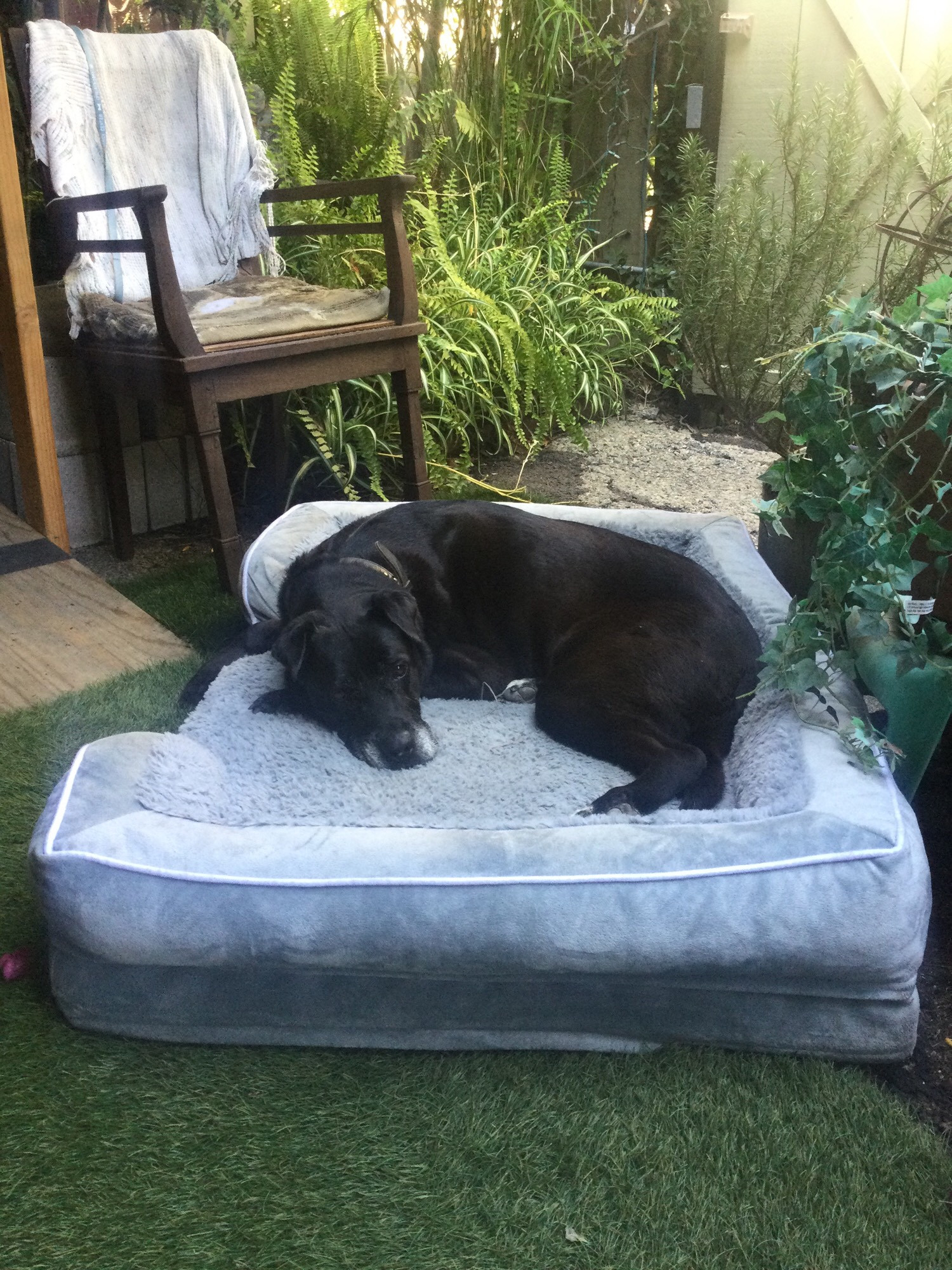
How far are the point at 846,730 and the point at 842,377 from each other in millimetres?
646

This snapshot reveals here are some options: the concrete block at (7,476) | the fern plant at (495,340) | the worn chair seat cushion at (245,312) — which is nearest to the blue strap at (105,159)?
the worn chair seat cushion at (245,312)

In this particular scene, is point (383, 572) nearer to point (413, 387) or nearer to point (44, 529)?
point (413, 387)

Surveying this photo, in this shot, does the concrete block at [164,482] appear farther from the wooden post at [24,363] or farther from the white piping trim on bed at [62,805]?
the white piping trim on bed at [62,805]

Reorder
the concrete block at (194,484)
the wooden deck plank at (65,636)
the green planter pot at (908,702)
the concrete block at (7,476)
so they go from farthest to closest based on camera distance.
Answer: the concrete block at (194,484) < the concrete block at (7,476) < the wooden deck plank at (65,636) < the green planter pot at (908,702)

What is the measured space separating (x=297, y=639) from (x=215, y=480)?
1.15 meters

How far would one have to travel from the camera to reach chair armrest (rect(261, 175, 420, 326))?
3410 millimetres

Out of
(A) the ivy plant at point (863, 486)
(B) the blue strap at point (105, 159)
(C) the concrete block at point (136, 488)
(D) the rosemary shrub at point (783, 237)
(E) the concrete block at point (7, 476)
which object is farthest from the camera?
(C) the concrete block at point (136, 488)

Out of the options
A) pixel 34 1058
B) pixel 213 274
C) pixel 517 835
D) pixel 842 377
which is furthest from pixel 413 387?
pixel 34 1058

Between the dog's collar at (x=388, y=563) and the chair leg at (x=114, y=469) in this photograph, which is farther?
the chair leg at (x=114, y=469)

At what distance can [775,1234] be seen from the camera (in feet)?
4.49

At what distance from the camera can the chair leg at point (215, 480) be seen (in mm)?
3023

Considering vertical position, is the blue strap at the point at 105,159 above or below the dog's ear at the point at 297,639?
above

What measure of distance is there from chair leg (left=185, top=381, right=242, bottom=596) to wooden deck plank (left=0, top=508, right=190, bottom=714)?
0.32 metres

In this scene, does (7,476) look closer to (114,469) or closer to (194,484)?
(114,469)
